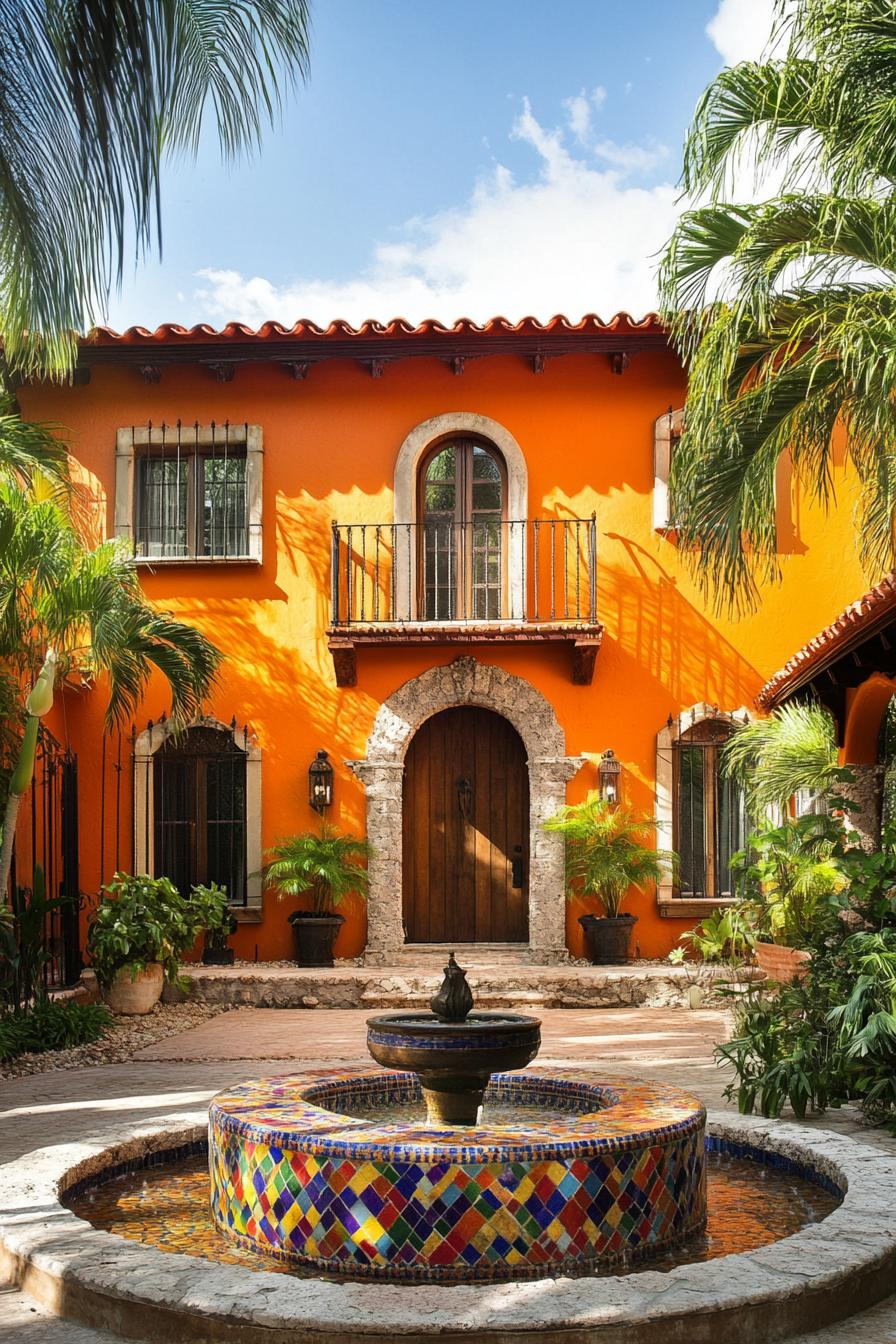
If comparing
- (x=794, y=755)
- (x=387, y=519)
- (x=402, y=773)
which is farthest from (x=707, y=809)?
(x=387, y=519)

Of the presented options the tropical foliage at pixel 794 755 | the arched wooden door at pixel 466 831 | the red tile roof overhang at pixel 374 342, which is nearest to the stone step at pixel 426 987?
the arched wooden door at pixel 466 831

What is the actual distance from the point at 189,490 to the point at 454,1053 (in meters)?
9.38

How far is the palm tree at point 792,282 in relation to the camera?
6.74m

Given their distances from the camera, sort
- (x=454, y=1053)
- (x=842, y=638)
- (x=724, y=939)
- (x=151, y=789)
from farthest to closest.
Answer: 1. (x=151, y=789)
2. (x=724, y=939)
3. (x=842, y=638)
4. (x=454, y=1053)

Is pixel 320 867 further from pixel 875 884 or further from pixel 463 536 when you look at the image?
pixel 875 884

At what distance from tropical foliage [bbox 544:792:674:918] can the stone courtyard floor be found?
1287mm

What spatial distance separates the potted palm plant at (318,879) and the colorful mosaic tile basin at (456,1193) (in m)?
7.39

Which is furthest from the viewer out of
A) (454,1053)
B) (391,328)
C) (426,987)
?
(391,328)

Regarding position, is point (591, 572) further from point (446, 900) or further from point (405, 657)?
point (446, 900)

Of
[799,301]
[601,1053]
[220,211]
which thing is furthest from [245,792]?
[220,211]

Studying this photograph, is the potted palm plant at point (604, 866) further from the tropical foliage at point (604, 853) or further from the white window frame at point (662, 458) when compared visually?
the white window frame at point (662, 458)

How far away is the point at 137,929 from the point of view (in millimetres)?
10883

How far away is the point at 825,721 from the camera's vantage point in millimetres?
10484

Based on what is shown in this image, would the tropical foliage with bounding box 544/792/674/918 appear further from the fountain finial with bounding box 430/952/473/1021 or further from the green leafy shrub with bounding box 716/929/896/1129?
the fountain finial with bounding box 430/952/473/1021
